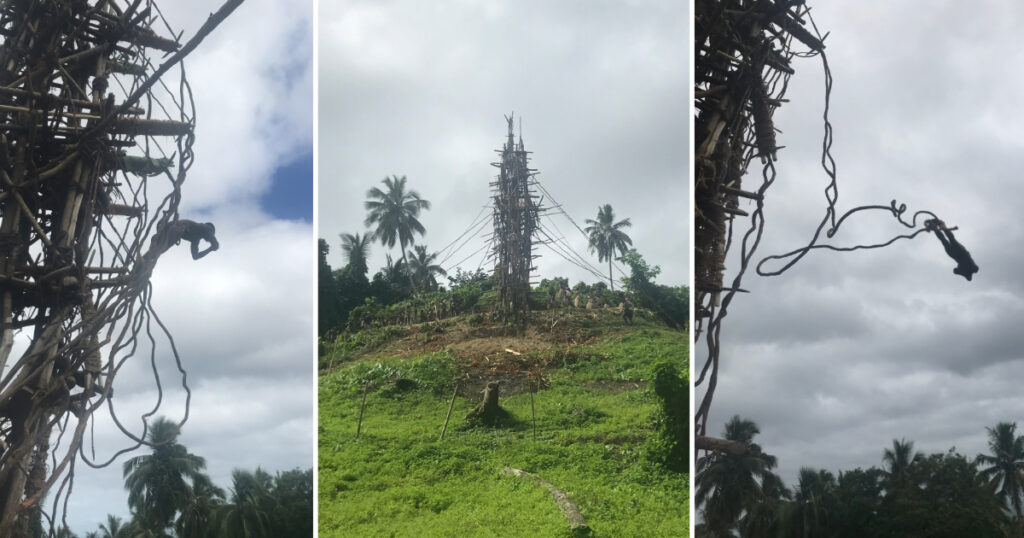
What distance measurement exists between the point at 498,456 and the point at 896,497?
102 inches

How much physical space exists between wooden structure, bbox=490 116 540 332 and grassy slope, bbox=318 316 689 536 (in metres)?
0.45

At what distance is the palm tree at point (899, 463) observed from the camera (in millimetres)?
4980

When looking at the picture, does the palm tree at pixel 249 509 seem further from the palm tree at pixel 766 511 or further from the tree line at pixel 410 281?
the palm tree at pixel 766 511

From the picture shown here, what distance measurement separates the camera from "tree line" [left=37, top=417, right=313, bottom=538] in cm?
603

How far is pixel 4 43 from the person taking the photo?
1.78 m

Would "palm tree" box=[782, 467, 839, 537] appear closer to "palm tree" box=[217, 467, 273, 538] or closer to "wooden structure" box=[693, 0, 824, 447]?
"wooden structure" box=[693, 0, 824, 447]

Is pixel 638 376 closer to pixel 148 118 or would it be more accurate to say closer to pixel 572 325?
pixel 572 325

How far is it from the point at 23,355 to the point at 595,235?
4.10m

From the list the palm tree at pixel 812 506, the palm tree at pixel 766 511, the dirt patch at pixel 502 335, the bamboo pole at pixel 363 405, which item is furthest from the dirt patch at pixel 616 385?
the bamboo pole at pixel 363 405

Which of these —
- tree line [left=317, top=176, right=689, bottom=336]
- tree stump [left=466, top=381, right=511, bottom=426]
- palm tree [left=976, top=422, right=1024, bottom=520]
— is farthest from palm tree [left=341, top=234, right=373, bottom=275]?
palm tree [left=976, top=422, right=1024, bottom=520]

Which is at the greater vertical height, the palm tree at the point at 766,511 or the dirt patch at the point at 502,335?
the dirt patch at the point at 502,335

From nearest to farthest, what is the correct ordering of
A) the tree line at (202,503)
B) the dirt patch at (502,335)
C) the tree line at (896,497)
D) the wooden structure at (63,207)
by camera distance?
the wooden structure at (63,207), the tree line at (896,497), the dirt patch at (502,335), the tree line at (202,503)

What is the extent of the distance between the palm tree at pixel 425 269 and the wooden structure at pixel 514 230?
1.41 ft

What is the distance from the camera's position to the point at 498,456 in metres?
4.14
